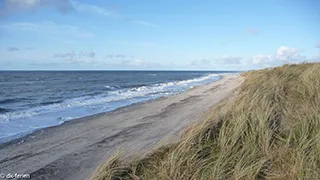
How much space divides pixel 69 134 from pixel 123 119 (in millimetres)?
2429

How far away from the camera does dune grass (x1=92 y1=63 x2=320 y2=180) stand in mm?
3357

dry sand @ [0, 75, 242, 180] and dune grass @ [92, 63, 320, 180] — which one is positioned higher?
dune grass @ [92, 63, 320, 180]

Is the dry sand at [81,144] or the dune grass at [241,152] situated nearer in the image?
the dune grass at [241,152]

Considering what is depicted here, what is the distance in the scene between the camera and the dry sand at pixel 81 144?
4980 millimetres

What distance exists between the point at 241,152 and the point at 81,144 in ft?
13.9

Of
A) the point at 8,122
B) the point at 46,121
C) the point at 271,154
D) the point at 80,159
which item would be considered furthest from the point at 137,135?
the point at 8,122

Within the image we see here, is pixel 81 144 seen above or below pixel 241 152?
below

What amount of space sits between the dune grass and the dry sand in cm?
95

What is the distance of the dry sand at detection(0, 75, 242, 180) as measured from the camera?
4.98 m

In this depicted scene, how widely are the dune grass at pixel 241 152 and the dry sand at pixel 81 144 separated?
950 millimetres

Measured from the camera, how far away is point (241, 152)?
375 cm

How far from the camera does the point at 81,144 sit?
21.5 ft

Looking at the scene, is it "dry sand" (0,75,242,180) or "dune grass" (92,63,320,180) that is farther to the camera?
"dry sand" (0,75,242,180)

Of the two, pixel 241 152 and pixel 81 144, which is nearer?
pixel 241 152
